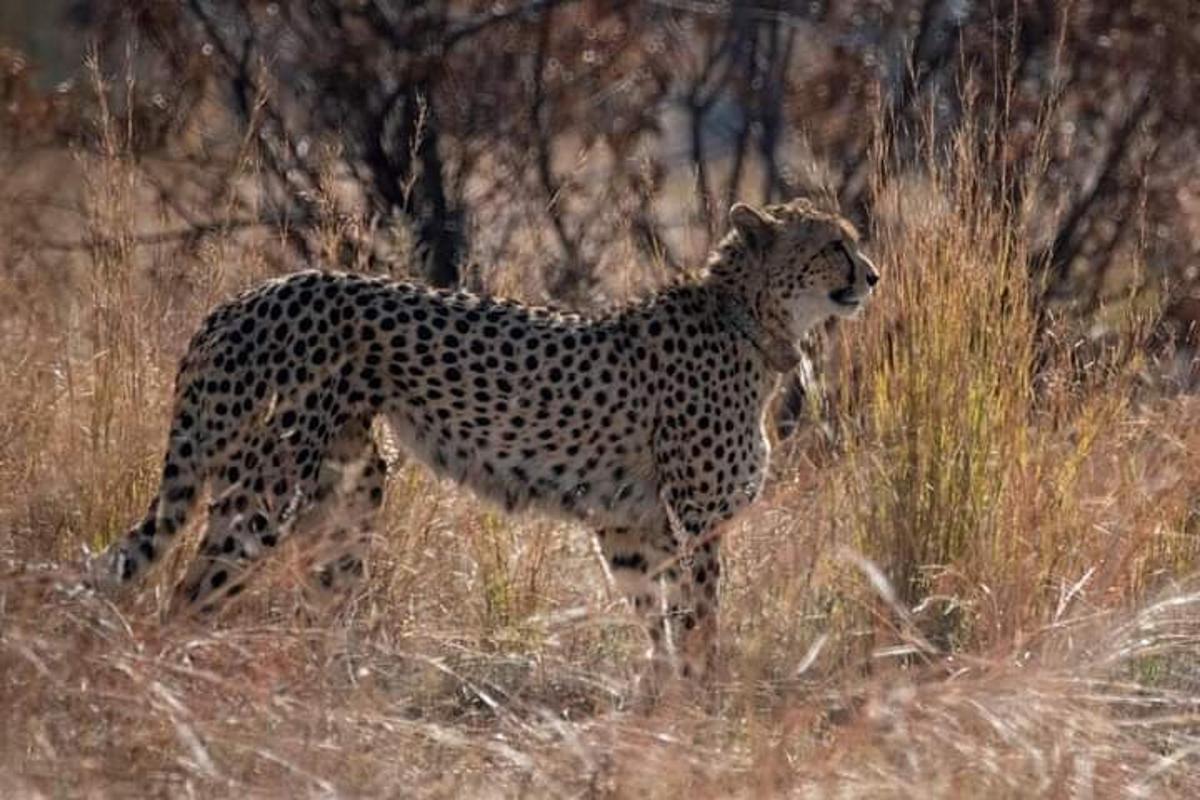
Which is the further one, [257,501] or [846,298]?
[846,298]

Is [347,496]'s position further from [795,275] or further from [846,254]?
[846,254]

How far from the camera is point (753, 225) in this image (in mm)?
6168

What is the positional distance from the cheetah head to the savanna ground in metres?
0.10

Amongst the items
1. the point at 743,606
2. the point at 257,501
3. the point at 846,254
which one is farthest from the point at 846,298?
the point at 257,501

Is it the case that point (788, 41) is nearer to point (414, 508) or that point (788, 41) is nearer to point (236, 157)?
point (236, 157)

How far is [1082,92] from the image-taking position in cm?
891

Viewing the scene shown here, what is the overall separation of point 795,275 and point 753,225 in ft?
0.48

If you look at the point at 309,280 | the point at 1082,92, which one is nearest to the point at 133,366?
the point at 309,280

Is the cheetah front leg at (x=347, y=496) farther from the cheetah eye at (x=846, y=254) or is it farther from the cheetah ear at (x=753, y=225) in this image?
the cheetah eye at (x=846, y=254)

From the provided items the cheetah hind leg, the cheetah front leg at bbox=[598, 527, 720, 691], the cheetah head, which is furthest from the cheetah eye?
the cheetah hind leg

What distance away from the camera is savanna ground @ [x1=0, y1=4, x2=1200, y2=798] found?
4320 millimetres

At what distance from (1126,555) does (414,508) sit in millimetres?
1585

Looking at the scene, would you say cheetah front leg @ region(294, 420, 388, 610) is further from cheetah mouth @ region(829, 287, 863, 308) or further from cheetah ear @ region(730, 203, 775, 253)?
cheetah mouth @ region(829, 287, 863, 308)

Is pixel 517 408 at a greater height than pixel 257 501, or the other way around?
pixel 517 408
